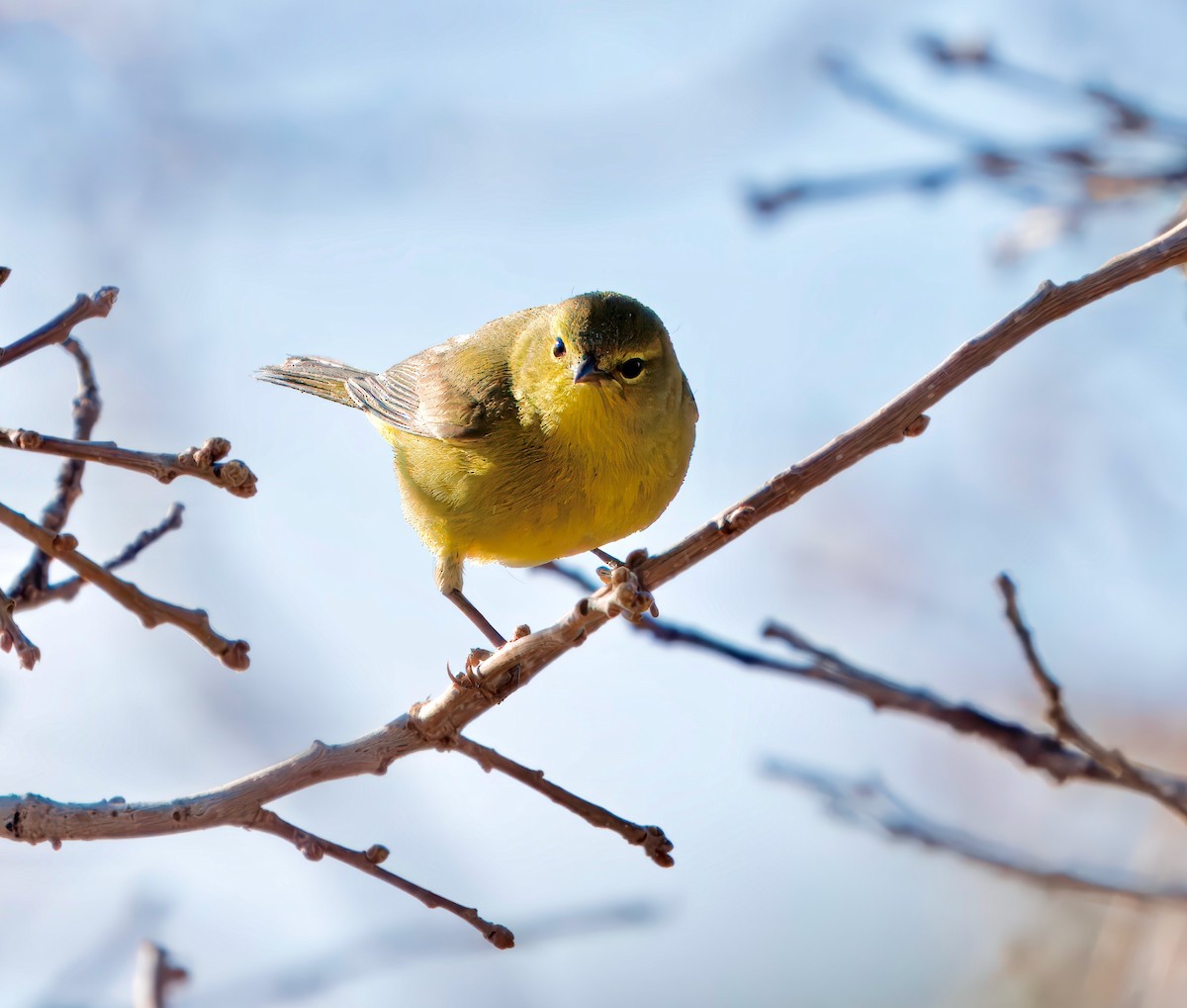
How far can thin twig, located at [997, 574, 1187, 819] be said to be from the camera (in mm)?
2926

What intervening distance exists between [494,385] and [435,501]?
540 mm

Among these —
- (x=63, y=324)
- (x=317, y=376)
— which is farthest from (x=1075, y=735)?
(x=317, y=376)

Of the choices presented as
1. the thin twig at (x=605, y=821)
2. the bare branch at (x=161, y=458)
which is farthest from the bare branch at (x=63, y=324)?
the thin twig at (x=605, y=821)

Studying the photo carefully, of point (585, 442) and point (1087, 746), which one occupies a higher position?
point (585, 442)

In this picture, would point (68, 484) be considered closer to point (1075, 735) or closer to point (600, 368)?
point (600, 368)

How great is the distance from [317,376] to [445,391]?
43.5 inches

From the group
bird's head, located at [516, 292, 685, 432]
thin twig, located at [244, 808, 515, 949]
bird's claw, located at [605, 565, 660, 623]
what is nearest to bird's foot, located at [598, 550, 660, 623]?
bird's claw, located at [605, 565, 660, 623]

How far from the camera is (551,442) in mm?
4336

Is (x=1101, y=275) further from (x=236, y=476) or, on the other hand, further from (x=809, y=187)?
(x=809, y=187)

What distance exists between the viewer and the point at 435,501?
454cm

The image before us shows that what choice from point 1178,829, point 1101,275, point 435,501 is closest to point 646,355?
point 435,501

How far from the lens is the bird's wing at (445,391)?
462cm

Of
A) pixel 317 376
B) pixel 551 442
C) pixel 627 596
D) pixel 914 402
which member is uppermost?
pixel 317 376

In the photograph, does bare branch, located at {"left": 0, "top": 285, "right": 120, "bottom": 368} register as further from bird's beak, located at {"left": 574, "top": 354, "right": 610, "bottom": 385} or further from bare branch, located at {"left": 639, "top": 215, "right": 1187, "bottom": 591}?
bird's beak, located at {"left": 574, "top": 354, "right": 610, "bottom": 385}
